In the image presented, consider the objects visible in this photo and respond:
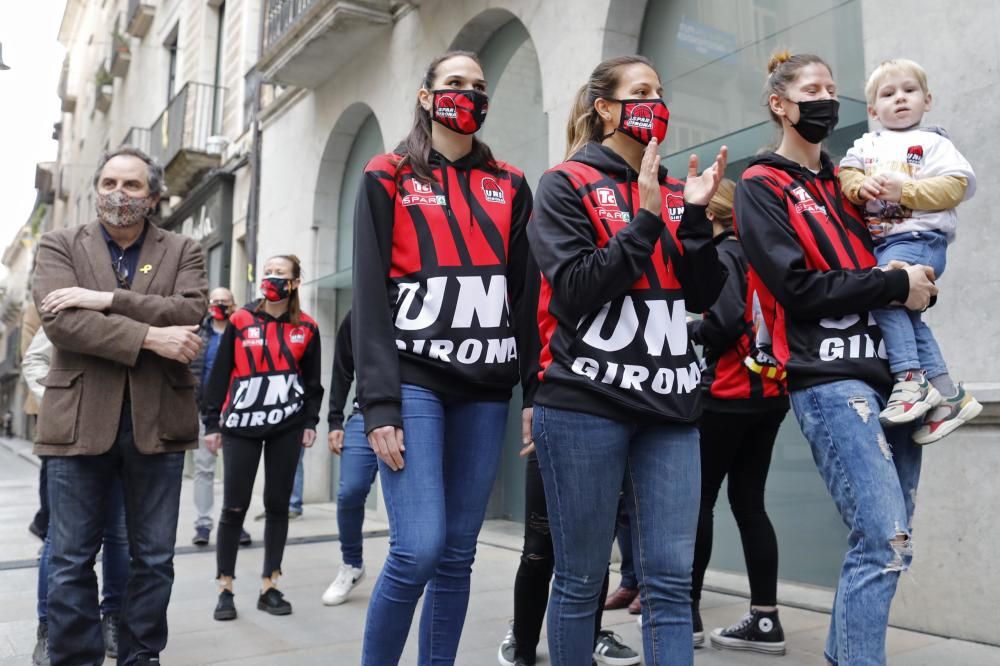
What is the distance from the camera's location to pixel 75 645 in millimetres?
3176

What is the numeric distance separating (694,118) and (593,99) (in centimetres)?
390

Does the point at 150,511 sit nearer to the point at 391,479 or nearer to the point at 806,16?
the point at 391,479

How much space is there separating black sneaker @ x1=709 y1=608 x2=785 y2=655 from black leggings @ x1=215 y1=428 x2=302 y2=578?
96.3 inches

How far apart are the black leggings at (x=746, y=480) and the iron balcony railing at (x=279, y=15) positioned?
8968 millimetres

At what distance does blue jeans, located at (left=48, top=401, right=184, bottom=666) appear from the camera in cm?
319

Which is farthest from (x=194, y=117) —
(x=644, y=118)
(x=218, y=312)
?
(x=644, y=118)

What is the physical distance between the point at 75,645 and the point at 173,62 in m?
19.6

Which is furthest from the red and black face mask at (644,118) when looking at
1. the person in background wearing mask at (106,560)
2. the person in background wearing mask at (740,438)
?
the person in background wearing mask at (106,560)

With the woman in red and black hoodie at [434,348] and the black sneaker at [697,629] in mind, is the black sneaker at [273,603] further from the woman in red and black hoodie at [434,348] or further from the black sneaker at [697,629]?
the woman in red and black hoodie at [434,348]

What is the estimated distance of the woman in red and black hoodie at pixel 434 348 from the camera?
2545mm

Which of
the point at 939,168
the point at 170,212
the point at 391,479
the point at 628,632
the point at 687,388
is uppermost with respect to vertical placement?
the point at 170,212

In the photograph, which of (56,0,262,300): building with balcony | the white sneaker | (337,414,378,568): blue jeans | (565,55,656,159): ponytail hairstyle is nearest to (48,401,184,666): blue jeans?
the white sneaker

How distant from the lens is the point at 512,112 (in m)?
8.26

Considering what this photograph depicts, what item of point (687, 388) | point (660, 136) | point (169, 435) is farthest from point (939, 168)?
point (169, 435)
